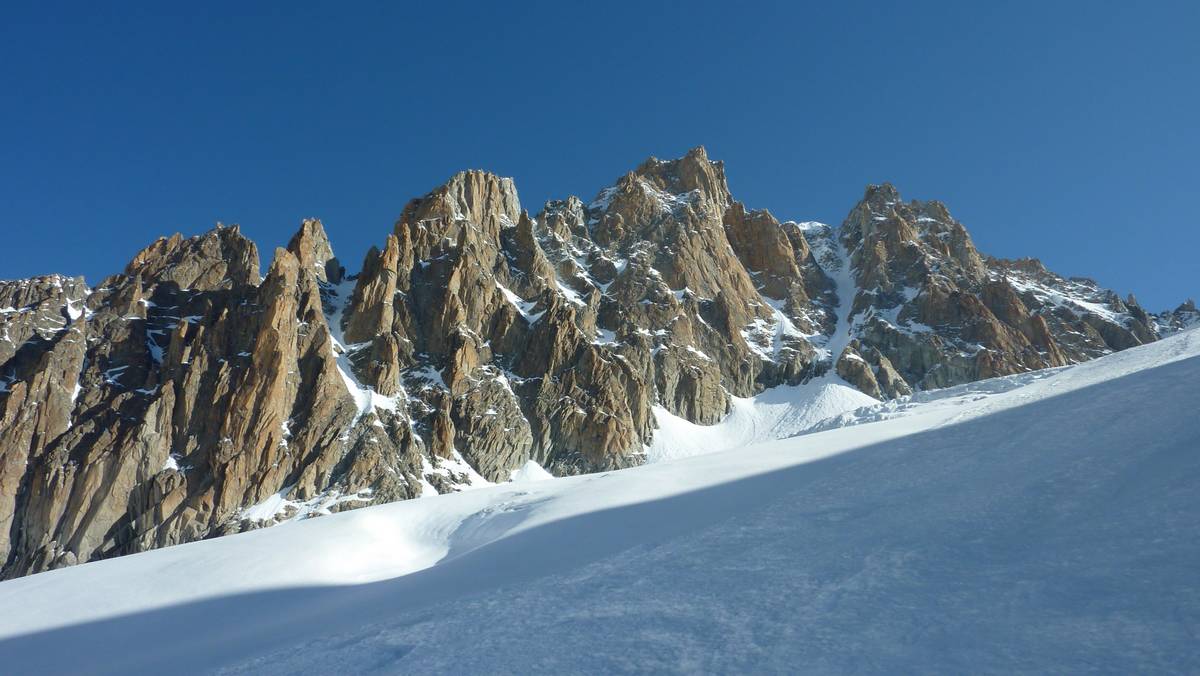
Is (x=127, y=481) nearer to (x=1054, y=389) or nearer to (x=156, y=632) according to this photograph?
(x=156, y=632)

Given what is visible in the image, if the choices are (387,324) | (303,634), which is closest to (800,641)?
(303,634)

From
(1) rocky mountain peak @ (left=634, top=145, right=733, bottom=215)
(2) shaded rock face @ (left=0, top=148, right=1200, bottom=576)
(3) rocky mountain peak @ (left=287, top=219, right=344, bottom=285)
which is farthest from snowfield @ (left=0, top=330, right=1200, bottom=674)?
(1) rocky mountain peak @ (left=634, top=145, right=733, bottom=215)

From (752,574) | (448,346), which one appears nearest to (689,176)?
(448,346)

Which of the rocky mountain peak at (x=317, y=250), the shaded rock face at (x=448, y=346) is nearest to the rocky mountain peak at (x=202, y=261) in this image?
the shaded rock face at (x=448, y=346)

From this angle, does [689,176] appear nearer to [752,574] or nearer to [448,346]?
[448,346]

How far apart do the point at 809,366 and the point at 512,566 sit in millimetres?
113104

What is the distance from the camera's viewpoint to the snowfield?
573cm

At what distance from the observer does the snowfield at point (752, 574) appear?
5.73 meters

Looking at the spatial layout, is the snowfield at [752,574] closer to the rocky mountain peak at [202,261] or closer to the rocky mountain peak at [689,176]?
the rocky mountain peak at [202,261]

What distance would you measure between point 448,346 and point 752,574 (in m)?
88.7

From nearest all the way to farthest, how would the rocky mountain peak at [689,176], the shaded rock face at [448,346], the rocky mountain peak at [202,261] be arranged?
the shaded rock face at [448,346], the rocky mountain peak at [202,261], the rocky mountain peak at [689,176]

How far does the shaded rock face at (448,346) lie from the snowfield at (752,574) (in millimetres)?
60125

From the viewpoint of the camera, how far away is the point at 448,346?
93.3m

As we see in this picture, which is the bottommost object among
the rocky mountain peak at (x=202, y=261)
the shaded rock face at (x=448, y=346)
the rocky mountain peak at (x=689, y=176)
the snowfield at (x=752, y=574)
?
the snowfield at (x=752, y=574)
